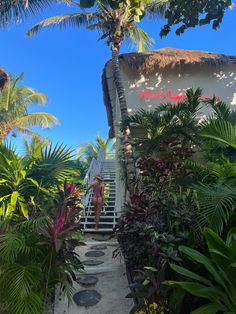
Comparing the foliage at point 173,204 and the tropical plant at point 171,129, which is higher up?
the tropical plant at point 171,129

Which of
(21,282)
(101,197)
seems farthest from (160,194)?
(101,197)

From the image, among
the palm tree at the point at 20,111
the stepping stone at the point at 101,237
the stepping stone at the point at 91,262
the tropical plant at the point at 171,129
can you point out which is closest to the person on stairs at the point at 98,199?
the stepping stone at the point at 101,237

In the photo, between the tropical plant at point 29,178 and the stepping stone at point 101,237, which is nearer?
the tropical plant at point 29,178

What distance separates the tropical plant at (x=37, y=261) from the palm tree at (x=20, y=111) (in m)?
13.7

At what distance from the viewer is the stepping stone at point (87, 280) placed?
5086 millimetres

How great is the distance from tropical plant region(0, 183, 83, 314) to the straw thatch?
6.47 m

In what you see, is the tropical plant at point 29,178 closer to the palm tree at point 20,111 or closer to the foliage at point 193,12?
the foliage at point 193,12

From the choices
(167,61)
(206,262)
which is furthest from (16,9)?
(206,262)

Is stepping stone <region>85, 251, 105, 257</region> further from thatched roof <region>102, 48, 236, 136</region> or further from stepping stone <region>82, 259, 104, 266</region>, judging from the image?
thatched roof <region>102, 48, 236, 136</region>

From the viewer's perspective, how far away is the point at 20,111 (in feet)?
61.6

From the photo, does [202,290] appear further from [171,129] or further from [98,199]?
[98,199]

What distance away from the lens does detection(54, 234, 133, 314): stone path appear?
442 cm

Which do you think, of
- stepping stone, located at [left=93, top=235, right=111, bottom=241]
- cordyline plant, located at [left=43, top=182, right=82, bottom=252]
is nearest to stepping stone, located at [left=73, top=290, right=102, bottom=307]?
cordyline plant, located at [left=43, top=182, right=82, bottom=252]

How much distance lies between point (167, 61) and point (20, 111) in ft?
38.9
